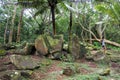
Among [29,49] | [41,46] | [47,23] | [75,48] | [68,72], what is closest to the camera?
[68,72]

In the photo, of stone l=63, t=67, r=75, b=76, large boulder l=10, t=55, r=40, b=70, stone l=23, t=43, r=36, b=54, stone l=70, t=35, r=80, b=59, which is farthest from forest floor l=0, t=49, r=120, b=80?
stone l=23, t=43, r=36, b=54

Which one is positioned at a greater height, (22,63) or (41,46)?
(41,46)

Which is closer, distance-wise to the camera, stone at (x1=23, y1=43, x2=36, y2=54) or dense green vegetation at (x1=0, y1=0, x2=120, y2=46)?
stone at (x1=23, y1=43, x2=36, y2=54)

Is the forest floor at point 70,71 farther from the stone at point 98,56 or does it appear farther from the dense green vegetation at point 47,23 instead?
the dense green vegetation at point 47,23

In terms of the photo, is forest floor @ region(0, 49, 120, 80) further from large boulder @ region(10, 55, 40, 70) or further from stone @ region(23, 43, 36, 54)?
stone @ region(23, 43, 36, 54)

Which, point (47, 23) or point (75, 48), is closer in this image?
point (75, 48)

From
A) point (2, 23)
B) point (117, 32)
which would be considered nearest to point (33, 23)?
point (2, 23)

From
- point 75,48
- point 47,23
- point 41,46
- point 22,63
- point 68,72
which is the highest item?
point 47,23

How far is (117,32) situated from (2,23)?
38.0 ft

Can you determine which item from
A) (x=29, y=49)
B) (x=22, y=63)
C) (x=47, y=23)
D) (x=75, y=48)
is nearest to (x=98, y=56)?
(x=75, y=48)

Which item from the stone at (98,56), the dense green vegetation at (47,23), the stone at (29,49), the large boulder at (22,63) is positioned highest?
the dense green vegetation at (47,23)

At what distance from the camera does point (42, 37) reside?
1103 centimetres

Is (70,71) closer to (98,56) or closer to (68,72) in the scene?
(68,72)

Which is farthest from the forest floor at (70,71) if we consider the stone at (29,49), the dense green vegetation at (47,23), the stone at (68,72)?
the dense green vegetation at (47,23)
